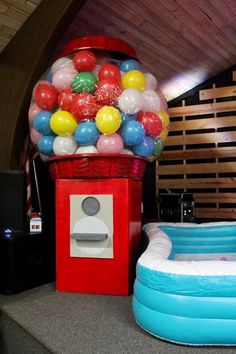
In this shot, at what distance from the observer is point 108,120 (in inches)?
92.3

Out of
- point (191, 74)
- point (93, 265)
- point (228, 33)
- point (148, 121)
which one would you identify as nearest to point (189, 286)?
point (93, 265)

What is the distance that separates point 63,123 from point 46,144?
0.28 metres

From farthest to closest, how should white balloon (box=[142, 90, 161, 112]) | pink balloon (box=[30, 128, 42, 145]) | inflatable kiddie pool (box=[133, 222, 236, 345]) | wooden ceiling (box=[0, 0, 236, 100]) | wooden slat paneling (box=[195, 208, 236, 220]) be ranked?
1. wooden slat paneling (box=[195, 208, 236, 220])
2. wooden ceiling (box=[0, 0, 236, 100])
3. pink balloon (box=[30, 128, 42, 145])
4. white balloon (box=[142, 90, 161, 112])
5. inflatable kiddie pool (box=[133, 222, 236, 345])

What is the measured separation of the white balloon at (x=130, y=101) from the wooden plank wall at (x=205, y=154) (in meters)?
4.20

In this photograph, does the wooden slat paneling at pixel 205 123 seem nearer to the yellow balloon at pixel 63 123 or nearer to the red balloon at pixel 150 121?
the red balloon at pixel 150 121

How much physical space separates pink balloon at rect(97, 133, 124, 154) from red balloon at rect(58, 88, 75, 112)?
35 centimetres

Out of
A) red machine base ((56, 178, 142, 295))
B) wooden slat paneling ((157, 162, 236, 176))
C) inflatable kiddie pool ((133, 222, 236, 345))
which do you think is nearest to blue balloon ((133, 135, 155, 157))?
red machine base ((56, 178, 142, 295))

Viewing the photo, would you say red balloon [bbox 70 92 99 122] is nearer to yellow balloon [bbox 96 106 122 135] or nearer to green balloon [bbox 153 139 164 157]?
yellow balloon [bbox 96 106 122 135]

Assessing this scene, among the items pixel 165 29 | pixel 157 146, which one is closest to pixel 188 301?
pixel 157 146

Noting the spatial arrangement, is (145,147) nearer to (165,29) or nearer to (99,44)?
(99,44)

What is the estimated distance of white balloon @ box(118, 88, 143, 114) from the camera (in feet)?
7.91

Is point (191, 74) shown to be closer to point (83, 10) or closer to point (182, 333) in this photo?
point (83, 10)

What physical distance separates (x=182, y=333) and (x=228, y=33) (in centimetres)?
444

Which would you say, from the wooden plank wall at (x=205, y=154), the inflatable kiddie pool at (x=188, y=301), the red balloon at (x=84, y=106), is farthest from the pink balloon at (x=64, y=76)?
the wooden plank wall at (x=205, y=154)
